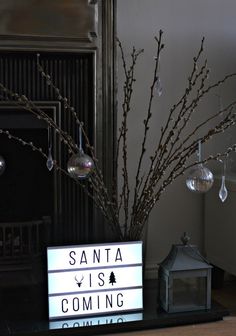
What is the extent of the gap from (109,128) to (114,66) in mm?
260

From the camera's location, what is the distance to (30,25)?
212 centimetres

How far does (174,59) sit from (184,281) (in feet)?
3.92

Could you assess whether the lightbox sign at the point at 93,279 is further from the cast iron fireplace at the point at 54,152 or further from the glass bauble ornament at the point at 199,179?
the cast iron fireplace at the point at 54,152

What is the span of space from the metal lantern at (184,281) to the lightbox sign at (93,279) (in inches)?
3.6

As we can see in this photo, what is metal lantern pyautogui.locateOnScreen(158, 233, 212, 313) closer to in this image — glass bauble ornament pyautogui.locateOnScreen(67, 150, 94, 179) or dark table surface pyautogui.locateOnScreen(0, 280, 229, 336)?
dark table surface pyautogui.locateOnScreen(0, 280, 229, 336)

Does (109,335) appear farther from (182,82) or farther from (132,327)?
(182,82)

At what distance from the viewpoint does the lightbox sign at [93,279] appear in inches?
59.4

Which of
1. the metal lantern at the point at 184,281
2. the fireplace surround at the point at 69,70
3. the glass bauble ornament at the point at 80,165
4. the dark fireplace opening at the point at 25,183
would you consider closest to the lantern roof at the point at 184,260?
the metal lantern at the point at 184,281

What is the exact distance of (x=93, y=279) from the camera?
1534 mm

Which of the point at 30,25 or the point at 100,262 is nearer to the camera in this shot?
the point at 100,262

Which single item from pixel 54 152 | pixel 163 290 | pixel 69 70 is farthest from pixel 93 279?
pixel 69 70

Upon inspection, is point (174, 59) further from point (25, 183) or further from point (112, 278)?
point (112, 278)

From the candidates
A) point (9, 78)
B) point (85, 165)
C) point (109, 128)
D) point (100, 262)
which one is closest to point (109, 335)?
point (100, 262)

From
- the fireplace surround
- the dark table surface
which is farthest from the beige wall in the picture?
the dark table surface
